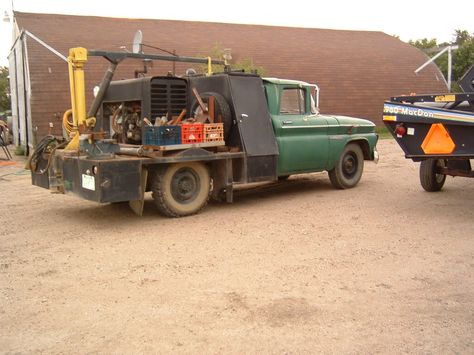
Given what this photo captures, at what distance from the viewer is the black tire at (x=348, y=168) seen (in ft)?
31.3

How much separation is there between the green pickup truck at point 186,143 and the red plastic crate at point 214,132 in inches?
1.4

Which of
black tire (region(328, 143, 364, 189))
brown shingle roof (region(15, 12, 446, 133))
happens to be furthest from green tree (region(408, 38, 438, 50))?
black tire (region(328, 143, 364, 189))

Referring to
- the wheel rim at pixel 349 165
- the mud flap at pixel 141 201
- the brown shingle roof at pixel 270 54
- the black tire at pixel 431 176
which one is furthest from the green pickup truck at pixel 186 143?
the brown shingle roof at pixel 270 54

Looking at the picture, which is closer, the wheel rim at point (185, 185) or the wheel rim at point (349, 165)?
the wheel rim at point (185, 185)

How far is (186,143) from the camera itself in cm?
734

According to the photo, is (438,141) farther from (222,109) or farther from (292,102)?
(222,109)

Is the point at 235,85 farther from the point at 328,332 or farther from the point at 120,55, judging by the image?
the point at 328,332

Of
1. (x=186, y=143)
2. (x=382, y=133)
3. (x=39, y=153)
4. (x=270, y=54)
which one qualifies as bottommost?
(x=382, y=133)

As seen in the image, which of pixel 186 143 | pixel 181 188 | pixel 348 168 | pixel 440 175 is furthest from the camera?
→ pixel 348 168

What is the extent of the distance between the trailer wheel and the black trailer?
9.19 feet

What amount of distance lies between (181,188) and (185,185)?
0.07m

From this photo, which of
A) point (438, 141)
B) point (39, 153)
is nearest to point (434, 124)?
point (438, 141)

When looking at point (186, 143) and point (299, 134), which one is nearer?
point (186, 143)

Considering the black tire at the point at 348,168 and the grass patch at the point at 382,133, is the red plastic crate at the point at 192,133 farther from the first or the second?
the grass patch at the point at 382,133
